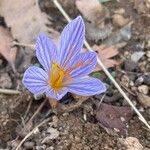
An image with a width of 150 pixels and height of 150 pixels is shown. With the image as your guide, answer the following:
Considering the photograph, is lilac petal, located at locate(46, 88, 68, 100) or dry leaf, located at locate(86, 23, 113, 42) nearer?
lilac petal, located at locate(46, 88, 68, 100)

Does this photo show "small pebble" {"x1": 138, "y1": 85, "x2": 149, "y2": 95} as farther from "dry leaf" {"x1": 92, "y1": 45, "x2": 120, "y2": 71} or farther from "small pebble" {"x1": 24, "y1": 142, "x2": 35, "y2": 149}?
"small pebble" {"x1": 24, "y1": 142, "x2": 35, "y2": 149}

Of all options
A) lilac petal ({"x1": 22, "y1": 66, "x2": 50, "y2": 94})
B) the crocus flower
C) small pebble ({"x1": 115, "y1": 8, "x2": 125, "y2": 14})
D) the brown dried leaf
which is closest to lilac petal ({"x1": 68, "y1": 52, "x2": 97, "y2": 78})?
the crocus flower

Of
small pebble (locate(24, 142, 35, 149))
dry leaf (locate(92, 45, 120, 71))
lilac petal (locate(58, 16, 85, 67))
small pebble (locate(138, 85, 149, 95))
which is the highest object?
lilac petal (locate(58, 16, 85, 67))

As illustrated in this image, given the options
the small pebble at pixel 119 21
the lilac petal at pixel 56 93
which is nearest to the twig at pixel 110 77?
the small pebble at pixel 119 21

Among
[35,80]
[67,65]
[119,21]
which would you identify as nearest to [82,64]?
[67,65]

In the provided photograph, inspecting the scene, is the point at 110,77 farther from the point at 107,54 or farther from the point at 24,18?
the point at 24,18

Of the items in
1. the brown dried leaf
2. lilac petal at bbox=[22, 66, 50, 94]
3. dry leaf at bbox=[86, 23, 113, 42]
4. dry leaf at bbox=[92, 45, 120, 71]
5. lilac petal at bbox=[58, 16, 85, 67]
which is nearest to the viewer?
lilac petal at bbox=[22, 66, 50, 94]

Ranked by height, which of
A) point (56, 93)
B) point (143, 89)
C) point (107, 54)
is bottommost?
point (143, 89)

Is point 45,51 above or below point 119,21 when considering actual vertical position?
above
